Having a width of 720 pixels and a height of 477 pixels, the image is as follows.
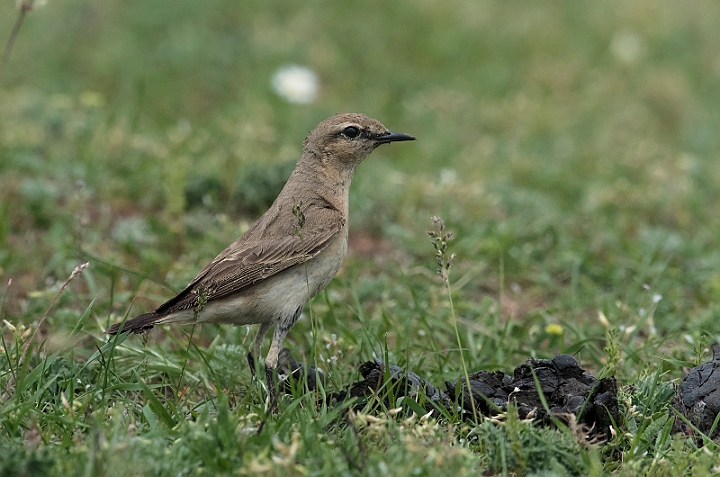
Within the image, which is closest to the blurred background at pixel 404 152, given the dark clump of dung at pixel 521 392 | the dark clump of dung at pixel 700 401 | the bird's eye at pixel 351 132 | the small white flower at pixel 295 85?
the small white flower at pixel 295 85

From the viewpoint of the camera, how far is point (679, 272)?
785 cm

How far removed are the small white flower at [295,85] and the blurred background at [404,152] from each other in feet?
0.11

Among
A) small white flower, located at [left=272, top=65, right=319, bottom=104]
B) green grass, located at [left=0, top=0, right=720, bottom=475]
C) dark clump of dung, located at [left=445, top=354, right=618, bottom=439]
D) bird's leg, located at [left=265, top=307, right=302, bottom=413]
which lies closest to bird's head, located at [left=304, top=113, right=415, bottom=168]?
green grass, located at [left=0, top=0, right=720, bottom=475]

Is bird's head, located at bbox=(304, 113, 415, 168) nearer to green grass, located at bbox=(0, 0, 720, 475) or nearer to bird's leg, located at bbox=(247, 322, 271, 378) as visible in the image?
green grass, located at bbox=(0, 0, 720, 475)

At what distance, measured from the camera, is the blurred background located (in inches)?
284

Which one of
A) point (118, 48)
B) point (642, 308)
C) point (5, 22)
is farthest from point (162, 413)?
point (5, 22)

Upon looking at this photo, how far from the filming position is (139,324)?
17.6 feet

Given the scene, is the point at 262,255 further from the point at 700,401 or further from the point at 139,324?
the point at 700,401

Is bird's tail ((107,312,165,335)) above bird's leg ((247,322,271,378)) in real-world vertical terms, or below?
above

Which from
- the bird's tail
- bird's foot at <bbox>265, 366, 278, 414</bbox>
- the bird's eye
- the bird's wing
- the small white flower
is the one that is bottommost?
bird's foot at <bbox>265, 366, 278, 414</bbox>

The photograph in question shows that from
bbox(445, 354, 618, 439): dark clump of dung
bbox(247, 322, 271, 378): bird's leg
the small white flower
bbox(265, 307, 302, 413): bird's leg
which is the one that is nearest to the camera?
bbox(445, 354, 618, 439): dark clump of dung

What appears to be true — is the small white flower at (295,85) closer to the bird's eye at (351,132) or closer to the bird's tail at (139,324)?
the bird's eye at (351,132)

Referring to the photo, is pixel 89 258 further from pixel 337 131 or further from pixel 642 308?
pixel 642 308

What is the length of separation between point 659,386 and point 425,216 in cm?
367
